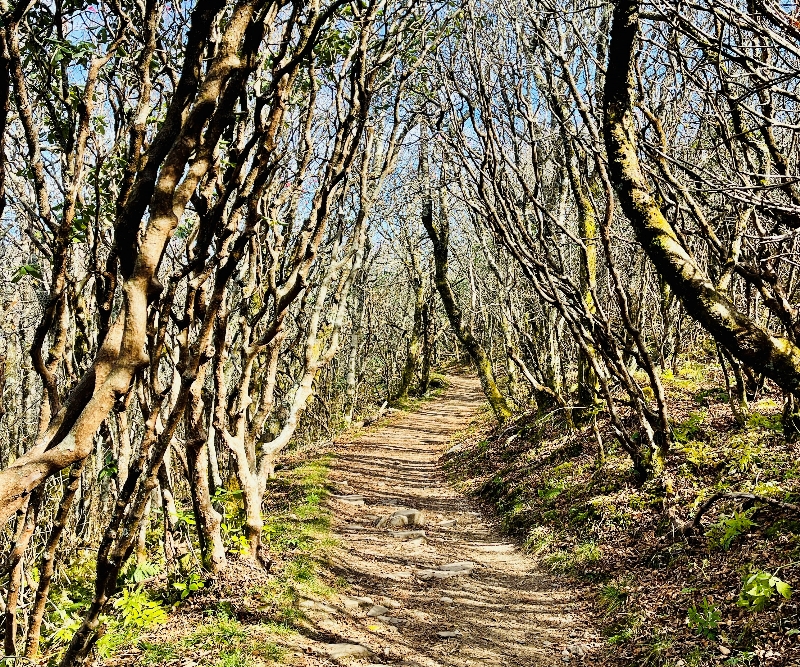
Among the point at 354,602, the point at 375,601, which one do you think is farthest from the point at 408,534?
the point at 354,602

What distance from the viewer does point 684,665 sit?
3.95 m

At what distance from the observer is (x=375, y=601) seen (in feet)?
20.2

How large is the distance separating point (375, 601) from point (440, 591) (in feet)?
2.40

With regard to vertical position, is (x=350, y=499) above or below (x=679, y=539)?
below

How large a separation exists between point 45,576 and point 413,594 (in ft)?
12.7

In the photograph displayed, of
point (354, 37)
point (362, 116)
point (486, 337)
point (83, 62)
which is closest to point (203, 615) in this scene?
point (362, 116)

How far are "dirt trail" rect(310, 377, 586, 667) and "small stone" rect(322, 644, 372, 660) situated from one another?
0.04 m

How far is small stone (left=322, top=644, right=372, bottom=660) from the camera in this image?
484 cm

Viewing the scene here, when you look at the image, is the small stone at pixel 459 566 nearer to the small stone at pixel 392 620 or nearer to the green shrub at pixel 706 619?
the small stone at pixel 392 620

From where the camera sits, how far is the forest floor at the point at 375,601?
4758mm

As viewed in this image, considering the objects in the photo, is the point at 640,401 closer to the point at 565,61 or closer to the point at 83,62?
the point at 565,61

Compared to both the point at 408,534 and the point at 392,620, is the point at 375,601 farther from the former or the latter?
the point at 408,534

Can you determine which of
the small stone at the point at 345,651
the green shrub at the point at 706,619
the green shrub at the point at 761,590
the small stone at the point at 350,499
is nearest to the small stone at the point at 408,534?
the small stone at the point at 350,499

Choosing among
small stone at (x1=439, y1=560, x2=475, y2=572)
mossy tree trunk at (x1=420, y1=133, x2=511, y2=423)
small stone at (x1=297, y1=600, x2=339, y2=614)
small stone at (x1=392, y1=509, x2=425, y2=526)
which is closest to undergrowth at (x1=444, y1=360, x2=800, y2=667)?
small stone at (x1=439, y1=560, x2=475, y2=572)
